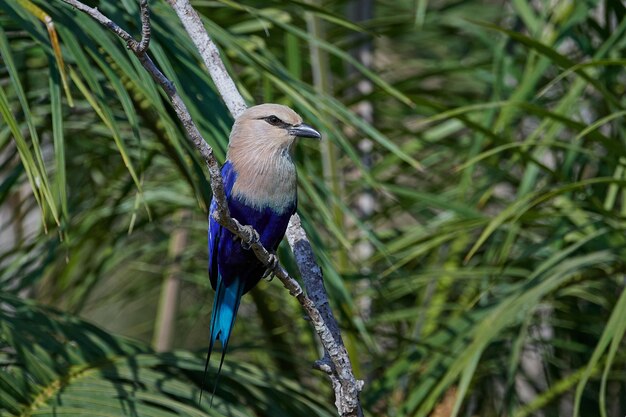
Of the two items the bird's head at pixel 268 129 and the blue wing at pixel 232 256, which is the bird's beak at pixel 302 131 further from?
the blue wing at pixel 232 256

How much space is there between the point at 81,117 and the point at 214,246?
1250 millimetres

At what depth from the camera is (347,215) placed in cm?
311

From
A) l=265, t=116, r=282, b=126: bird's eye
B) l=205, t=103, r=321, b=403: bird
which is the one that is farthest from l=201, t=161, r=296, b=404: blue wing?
l=265, t=116, r=282, b=126: bird's eye

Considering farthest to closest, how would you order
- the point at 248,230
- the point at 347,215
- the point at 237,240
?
the point at 347,215
the point at 237,240
the point at 248,230

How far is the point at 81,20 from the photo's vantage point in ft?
6.74

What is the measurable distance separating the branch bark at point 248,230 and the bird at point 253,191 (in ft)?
0.16

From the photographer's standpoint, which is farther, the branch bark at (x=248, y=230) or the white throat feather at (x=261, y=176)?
the white throat feather at (x=261, y=176)

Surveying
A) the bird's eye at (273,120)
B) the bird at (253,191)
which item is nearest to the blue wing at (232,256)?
the bird at (253,191)

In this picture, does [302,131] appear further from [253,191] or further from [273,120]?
[253,191]

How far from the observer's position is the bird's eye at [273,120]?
2.07 m

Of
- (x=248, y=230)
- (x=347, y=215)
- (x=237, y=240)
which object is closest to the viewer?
(x=248, y=230)

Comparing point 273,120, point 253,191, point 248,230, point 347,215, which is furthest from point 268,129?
point 347,215

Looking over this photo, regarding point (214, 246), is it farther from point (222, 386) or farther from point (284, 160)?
point (222, 386)

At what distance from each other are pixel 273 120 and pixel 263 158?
0.31 ft
